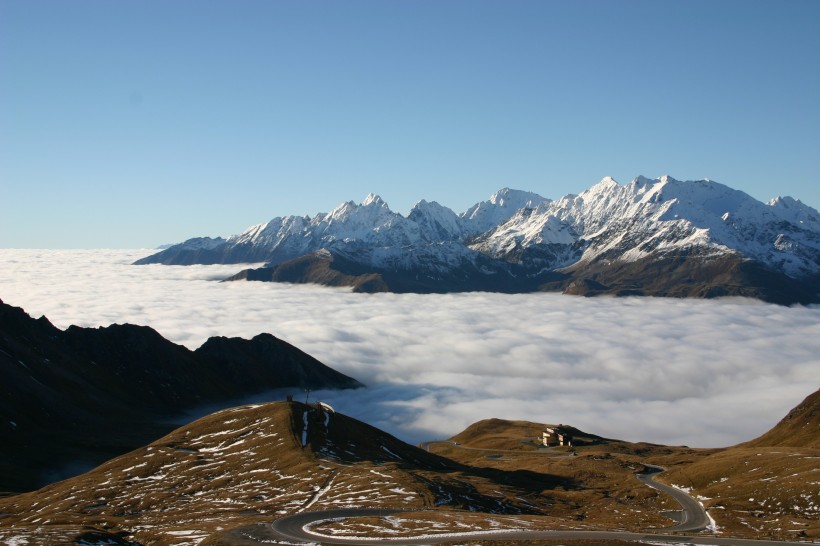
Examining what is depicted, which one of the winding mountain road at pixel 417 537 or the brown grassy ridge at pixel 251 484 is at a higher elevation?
the winding mountain road at pixel 417 537

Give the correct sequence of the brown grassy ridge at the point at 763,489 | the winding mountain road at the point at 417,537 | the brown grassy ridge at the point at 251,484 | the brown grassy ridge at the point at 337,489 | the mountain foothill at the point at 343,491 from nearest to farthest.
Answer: the winding mountain road at the point at 417,537
the mountain foothill at the point at 343,491
the brown grassy ridge at the point at 337,489
the brown grassy ridge at the point at 763,489
the brown grassy ridge at the point at 251,484

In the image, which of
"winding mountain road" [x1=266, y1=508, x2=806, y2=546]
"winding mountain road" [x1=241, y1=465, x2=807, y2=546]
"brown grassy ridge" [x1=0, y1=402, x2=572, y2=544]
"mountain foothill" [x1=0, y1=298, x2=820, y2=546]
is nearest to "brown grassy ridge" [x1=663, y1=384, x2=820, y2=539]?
"mountain foothill" [x1=0, y1=298, x2=820, y2=546]

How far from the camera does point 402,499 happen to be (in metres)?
110

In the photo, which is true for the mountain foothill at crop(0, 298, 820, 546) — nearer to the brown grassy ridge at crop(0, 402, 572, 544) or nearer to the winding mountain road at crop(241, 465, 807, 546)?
the brown grassy ridge at crop(0, 402, 572, 544)

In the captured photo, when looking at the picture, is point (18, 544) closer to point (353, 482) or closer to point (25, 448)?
point (353, 482)

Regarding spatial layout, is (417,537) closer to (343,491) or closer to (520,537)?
(520,537)

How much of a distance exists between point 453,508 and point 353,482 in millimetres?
20958

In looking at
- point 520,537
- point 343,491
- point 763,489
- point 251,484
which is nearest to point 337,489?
point 343,491

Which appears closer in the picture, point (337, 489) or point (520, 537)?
point (520, 537)

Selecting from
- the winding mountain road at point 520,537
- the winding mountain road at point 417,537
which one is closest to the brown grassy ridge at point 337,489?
the winding mountain road at point 417,537

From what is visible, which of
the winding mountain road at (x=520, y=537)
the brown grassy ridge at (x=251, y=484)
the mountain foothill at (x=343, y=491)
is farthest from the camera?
the brown grassy ridge at (x=251, y=484)

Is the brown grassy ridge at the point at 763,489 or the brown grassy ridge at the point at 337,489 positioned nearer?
the brown grassy ridge at the point at 337,489

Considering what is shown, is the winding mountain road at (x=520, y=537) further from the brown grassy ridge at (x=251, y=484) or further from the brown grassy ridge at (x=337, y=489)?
the brown grassy ridge at (x=251, y=484)

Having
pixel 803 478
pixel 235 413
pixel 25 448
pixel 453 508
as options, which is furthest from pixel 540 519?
pixel 25 448
